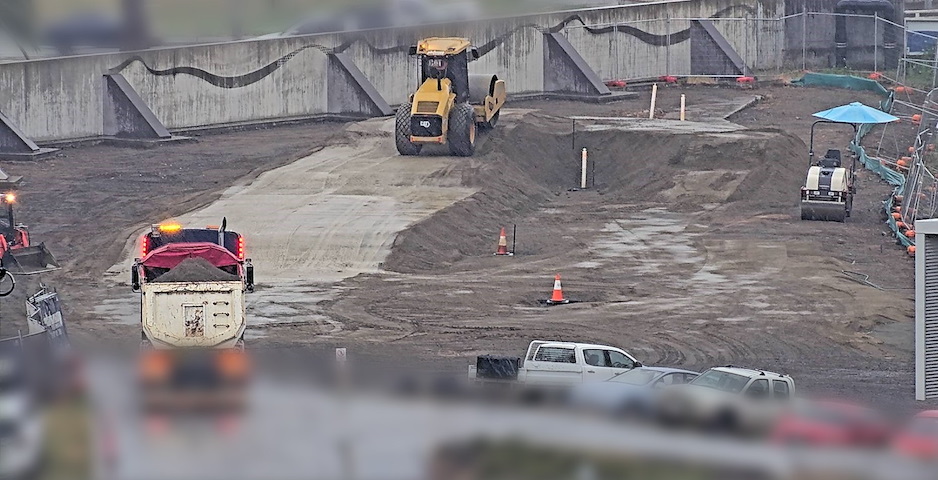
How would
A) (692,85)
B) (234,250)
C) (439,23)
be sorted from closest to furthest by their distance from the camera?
(234,250) → (439,23) → (692,85)

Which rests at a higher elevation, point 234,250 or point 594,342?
point 234,250

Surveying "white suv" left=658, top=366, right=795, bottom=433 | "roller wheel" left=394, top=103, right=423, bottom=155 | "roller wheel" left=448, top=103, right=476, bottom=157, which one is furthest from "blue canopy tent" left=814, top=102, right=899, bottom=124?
"white suv" left=658, top=366, right=795, bottom=433

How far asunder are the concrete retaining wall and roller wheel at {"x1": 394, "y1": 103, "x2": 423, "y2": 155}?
11.2 m

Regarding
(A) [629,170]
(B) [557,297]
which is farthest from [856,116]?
(B) [557,297]

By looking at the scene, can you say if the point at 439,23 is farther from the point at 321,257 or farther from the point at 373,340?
the point at 373,340

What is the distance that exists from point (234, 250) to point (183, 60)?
2593 centimetres

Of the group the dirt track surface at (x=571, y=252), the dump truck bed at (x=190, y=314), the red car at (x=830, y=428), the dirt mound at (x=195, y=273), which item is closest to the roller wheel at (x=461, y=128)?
the dirt track surface at (x=571, y=252)

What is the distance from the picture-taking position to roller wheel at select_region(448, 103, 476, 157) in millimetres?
39594

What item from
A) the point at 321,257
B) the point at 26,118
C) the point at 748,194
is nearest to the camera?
the point at 321,257

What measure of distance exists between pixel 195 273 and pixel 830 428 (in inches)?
484

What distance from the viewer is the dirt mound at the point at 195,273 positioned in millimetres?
21031

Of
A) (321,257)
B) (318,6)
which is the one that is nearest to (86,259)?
(321,257)

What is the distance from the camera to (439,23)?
182ft

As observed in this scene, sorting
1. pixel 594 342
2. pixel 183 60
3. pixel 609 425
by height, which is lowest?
pixel 594 342
